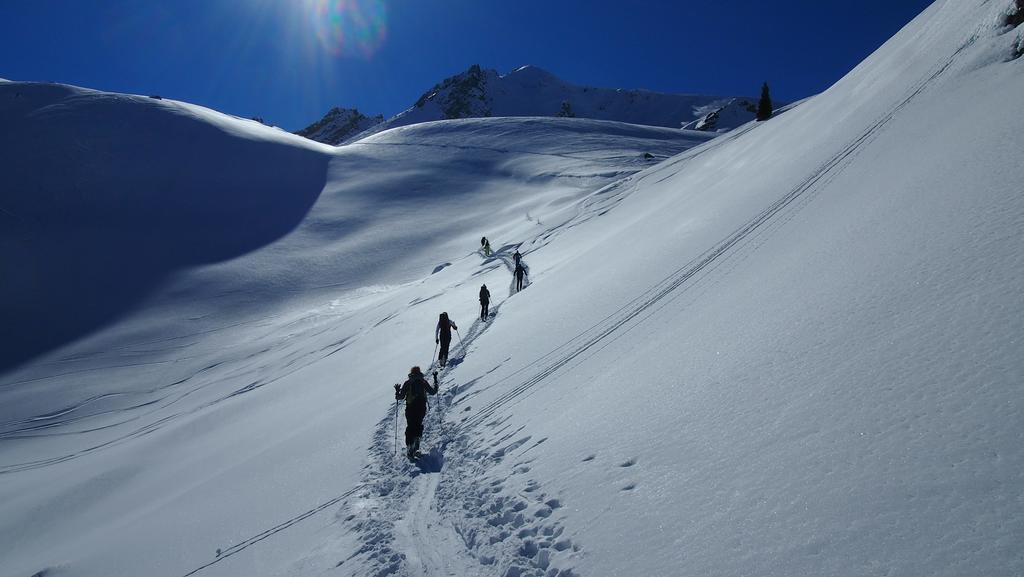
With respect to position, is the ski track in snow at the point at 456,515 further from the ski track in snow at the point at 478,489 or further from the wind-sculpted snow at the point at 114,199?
the wind-sculpted snow at the point at 114,199

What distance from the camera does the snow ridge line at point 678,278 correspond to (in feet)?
28.3

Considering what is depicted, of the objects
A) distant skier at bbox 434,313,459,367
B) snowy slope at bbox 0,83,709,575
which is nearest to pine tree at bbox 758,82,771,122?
snowy slope at bbox 0,83,709,575

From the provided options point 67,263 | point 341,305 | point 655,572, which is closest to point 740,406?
point 655,572

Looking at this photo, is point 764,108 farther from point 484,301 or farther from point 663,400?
point 663,400

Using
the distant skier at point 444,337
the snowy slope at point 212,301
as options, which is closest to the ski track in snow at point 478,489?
the snowy slope at point 212,301

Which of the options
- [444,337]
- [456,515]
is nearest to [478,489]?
[456,515]

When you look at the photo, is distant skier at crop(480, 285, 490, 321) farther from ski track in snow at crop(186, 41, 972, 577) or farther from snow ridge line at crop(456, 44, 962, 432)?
snow ridge line at crop(456, 44, 962, 432)

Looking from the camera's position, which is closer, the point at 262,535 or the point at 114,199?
the point at 262,535

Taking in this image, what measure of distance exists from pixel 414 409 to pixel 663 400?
410 centimetres

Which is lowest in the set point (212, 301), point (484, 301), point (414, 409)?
point (414, 409)

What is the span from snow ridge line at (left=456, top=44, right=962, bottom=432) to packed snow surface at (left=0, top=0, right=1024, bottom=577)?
0.09m

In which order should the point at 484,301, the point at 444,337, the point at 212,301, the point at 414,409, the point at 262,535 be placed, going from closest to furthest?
the point at 262,535 → the point at 414,409 → the point at 444,337 → the point at 484,301 → the point at 212,301

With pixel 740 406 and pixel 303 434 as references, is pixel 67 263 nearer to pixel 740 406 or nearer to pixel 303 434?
pixel 303 434

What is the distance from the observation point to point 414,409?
8.23 m
